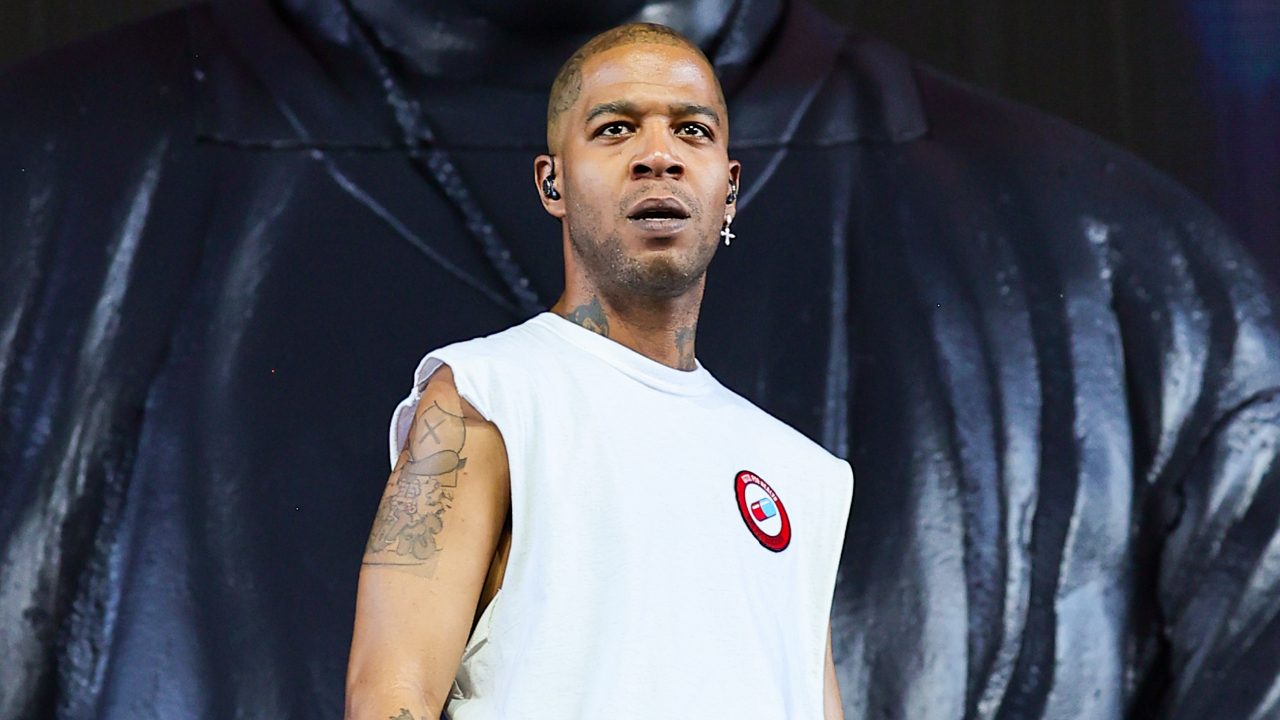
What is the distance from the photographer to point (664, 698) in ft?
4.91

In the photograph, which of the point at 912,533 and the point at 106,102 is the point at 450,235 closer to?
the point at 106,102

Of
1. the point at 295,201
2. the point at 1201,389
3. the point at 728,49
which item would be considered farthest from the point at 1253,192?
the point at 295,201

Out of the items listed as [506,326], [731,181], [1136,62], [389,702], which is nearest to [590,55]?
[731,181]

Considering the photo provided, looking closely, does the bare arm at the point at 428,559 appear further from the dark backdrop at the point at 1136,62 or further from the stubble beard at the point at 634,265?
the dark backdrop at the point at 1136,62

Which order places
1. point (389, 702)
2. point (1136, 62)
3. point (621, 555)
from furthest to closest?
point (1136, 62), point (621, 555), point (389, 702)

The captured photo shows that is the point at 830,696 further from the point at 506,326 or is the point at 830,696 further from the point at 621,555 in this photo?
the point at 506,326

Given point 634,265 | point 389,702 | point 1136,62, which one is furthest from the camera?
point 1136,62

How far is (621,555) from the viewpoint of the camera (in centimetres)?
153

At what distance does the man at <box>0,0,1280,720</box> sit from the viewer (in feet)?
7.54

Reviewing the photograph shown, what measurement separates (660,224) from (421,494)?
33 centimetres

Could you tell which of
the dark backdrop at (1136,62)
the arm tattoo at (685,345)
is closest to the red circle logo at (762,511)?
the arm tattoo at (685,345)

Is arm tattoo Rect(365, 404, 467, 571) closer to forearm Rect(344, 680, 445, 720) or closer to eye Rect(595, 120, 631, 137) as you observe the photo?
forearm Rect(344, 680, 445, 720)

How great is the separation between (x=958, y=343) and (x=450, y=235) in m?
0.72

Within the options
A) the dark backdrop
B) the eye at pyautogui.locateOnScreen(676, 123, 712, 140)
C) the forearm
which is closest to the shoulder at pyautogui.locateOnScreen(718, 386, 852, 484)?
the eye at pyautogui.locateOnScreen(676, 123, 712, 140)
